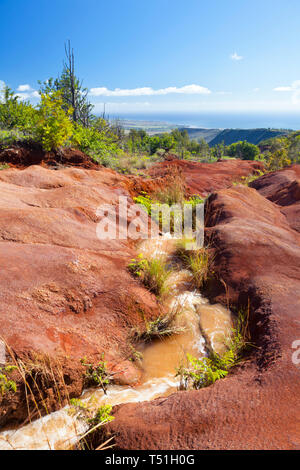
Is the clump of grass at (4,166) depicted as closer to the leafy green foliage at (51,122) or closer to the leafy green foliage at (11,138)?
the leafy green foliage at (11,138)

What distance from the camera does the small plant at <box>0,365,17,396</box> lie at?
7.36 feet

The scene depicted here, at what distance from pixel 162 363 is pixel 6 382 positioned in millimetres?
1700

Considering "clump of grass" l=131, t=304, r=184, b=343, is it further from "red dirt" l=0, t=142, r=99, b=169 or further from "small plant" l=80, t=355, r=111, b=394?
"red dirt" l=0, t=142, r=99, b=169

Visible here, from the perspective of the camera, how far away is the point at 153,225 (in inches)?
275

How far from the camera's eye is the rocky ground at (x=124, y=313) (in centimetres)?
200

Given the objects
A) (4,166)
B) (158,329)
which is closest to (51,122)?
(4,166)

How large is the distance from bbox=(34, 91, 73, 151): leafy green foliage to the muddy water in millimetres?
8121

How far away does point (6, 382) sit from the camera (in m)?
2.27

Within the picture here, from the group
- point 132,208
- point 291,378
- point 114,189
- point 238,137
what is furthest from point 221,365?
point 238,137
